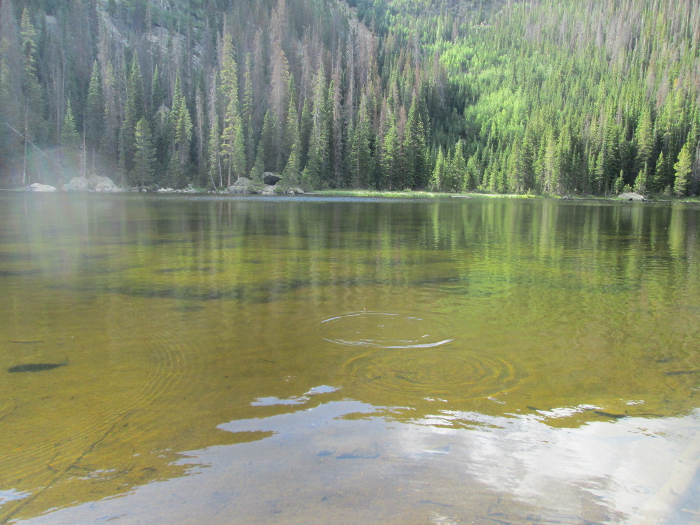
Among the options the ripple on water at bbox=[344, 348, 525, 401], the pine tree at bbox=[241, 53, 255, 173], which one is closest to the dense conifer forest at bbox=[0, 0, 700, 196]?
the pine tree at bbox=[241, 53, 255, 173]

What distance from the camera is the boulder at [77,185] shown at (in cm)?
7081

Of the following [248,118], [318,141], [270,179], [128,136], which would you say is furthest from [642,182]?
[128,136]

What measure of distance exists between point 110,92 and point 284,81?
31860 mm

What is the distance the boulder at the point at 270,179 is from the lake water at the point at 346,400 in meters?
70.7

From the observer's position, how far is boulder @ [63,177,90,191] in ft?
232

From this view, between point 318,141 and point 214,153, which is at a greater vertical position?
point 318,141

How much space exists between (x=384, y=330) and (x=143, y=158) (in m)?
80.3

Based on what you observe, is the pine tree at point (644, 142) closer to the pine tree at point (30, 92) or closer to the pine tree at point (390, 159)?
the pine tree at point (390, 159)

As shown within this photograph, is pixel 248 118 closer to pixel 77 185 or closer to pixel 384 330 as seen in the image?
pixel 77 185

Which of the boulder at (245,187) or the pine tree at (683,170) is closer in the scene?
the boulder at (245,187)

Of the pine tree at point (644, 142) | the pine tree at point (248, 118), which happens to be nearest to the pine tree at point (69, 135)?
the pine tree at point (248, 118)

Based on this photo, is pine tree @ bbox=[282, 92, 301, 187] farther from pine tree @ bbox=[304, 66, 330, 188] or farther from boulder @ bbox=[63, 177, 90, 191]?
boulder @ bbox=[63, 177, 90, 191]

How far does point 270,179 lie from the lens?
81.4 metres

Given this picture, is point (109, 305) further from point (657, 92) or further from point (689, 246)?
point (657, 92)
